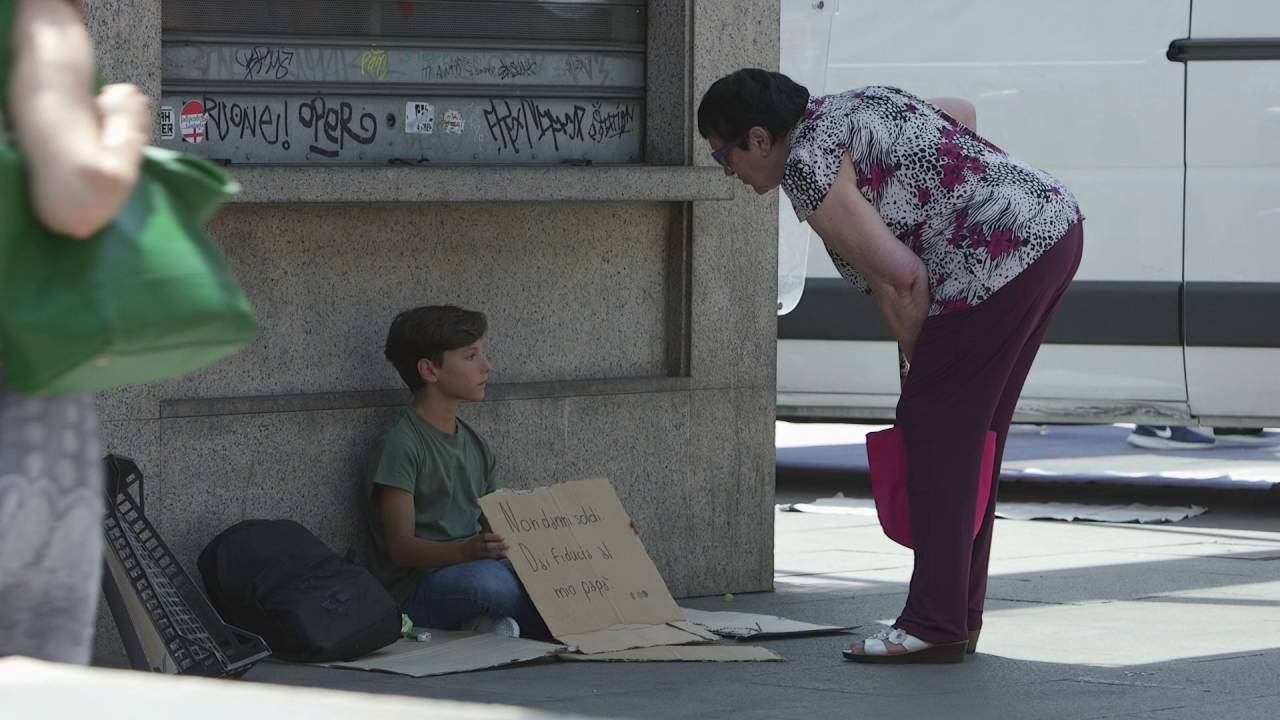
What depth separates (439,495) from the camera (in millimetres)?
6219

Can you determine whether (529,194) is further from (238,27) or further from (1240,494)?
(1240,494)

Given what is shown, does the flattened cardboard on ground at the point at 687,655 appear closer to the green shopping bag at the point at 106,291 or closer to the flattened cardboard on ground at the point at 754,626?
the flattened cardboard on ground at the point at 754,626

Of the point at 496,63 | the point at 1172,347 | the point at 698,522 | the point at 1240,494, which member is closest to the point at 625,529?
the point at 698,522

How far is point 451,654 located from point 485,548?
39cm

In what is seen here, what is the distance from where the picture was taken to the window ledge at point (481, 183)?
6.02 metres

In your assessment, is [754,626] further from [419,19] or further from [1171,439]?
[1171,439]

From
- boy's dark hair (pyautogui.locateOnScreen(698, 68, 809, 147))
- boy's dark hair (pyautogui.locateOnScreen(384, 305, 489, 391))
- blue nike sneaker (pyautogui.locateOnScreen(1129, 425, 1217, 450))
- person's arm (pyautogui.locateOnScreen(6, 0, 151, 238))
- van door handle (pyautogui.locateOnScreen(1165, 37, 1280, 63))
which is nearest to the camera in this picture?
person's arm (pyautogui.locateOnScreen(6, 0, 151, 238))

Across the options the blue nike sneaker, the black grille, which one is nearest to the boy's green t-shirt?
the black grille

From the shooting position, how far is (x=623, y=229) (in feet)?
22.7

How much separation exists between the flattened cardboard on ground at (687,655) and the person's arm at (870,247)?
94 cm

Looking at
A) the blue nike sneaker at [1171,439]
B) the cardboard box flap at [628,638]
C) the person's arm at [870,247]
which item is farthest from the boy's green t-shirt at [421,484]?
the blue nike sneaker at [1171,439]

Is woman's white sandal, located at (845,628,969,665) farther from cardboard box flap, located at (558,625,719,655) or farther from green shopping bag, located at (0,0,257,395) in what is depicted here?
green shopping bag, located at (0,0,257,395)

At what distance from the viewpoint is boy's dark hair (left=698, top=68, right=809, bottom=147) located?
222 inches

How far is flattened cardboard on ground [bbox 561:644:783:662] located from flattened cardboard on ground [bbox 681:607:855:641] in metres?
0.25
